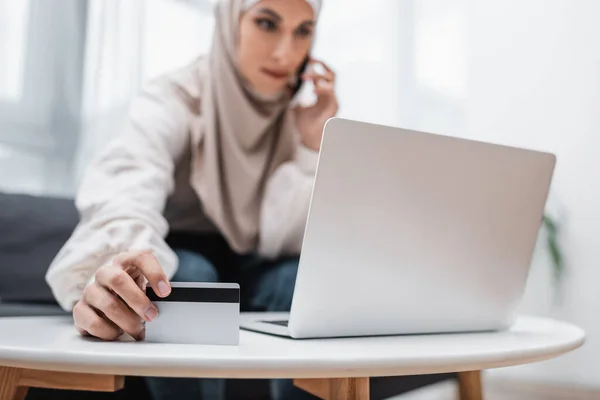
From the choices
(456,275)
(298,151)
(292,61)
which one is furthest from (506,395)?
(456,275)

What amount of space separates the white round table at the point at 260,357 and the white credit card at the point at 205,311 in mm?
21

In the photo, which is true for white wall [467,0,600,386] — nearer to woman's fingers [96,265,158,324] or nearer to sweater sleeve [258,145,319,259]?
sweater sleeve [258,145,319,259]

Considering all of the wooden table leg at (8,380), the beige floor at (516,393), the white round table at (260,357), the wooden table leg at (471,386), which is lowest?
the beige floor at (516,393)

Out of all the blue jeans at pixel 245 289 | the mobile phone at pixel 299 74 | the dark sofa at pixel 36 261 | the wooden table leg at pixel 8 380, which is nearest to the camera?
the wooden table leg at pixel 8 380

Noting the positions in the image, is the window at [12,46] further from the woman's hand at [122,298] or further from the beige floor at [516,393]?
the beige floor at [516,393]

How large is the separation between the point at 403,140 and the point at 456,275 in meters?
0.16

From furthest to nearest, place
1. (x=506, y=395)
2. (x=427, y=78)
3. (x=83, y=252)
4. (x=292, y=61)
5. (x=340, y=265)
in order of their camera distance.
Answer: (x=427, y=78) < (x=506, y=395) < (x=292, y=61) < (x=83, y=252) < (x=340, y=265)

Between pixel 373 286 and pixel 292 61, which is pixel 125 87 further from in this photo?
pixel 373 286

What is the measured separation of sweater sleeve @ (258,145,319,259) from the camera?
1.12 m

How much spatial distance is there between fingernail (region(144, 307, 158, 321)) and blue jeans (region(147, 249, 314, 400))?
35 cm

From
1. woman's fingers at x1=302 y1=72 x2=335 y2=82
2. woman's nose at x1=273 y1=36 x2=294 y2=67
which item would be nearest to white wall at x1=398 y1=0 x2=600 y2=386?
woman's fingers at x1=302 y1=72 x2=335 y2=82

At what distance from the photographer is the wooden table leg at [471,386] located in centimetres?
92

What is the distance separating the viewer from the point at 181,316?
504 millimetres

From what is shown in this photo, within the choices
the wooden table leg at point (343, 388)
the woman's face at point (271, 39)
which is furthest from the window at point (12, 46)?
the wooden table leg at point (343, 388)
